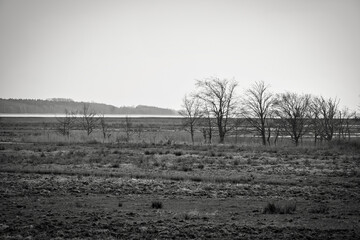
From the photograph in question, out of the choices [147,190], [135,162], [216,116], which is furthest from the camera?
[216,116]

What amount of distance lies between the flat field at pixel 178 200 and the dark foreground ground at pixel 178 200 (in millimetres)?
28

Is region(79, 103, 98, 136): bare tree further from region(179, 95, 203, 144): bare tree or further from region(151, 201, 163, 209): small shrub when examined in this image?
region(151, 201, 163, 209): small shrub

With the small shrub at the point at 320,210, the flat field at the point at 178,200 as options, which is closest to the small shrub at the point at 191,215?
the flat field at the point at 178,200

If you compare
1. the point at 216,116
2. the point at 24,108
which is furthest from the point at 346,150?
the point at 24,108

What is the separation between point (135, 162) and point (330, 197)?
1272cm

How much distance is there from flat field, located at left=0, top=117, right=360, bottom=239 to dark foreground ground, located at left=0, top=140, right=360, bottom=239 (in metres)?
0.03

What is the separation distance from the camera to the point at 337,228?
28.1 ft

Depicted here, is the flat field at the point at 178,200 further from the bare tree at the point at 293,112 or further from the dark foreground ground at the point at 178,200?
the bare tree at the point at 293,112

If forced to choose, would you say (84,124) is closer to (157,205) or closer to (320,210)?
(157,205)

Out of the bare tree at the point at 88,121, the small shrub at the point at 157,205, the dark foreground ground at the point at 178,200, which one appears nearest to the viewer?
the dark foreground ground at the point at 178,200

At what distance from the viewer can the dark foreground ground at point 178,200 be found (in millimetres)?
8328

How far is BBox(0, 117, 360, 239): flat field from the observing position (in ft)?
27.3

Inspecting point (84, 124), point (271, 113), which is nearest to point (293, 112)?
point (271, 113)

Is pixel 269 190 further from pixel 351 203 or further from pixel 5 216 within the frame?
pixel 5 216
